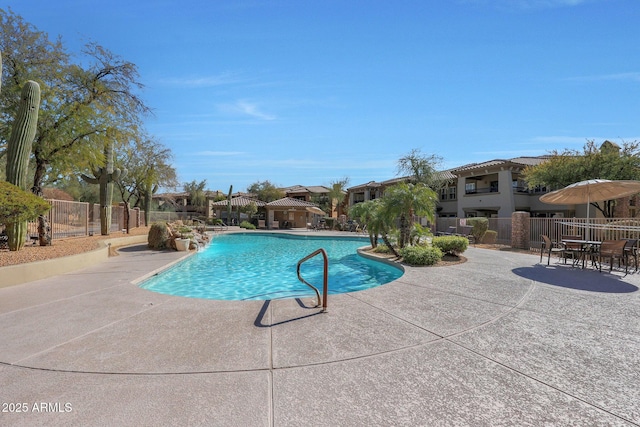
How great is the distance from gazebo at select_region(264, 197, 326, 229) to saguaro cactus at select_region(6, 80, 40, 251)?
89.3 feet

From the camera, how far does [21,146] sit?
8.90m

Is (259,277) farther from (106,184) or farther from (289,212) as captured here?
(289,212)

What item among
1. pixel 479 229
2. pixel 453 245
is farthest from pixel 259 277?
pixel 479 229

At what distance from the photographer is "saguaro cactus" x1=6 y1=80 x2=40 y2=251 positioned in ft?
28.6

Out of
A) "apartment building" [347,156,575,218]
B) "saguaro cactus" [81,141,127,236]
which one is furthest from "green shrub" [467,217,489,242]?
"saguaro cactus" [81,141,127,236]

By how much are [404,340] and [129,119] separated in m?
15.2

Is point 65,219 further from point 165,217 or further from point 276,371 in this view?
point 165,217

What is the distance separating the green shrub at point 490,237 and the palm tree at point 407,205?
29.3 ft

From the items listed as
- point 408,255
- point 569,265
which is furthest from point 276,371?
point 569,265

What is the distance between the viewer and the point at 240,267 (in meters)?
12.1

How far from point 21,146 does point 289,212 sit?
29.3 m

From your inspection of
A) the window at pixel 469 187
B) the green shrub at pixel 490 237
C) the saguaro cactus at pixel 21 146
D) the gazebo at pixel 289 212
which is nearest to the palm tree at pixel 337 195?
the gazebo at pixel 289 212

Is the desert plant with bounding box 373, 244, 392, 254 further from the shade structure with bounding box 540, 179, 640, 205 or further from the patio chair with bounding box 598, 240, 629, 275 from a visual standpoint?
the patio chair with bounding box 598, 240, 629, 275

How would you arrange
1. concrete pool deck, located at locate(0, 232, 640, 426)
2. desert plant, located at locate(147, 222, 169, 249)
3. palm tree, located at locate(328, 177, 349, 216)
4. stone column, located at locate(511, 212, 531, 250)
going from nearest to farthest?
concrete pool deck, located at locate(0, 232, 640, 426), desert plant, located at locate(147, 222, 169, 249), stone column, located at locate(511, 212, 531, 250), palm tree, located at locate(328, 177, 349, 216)
